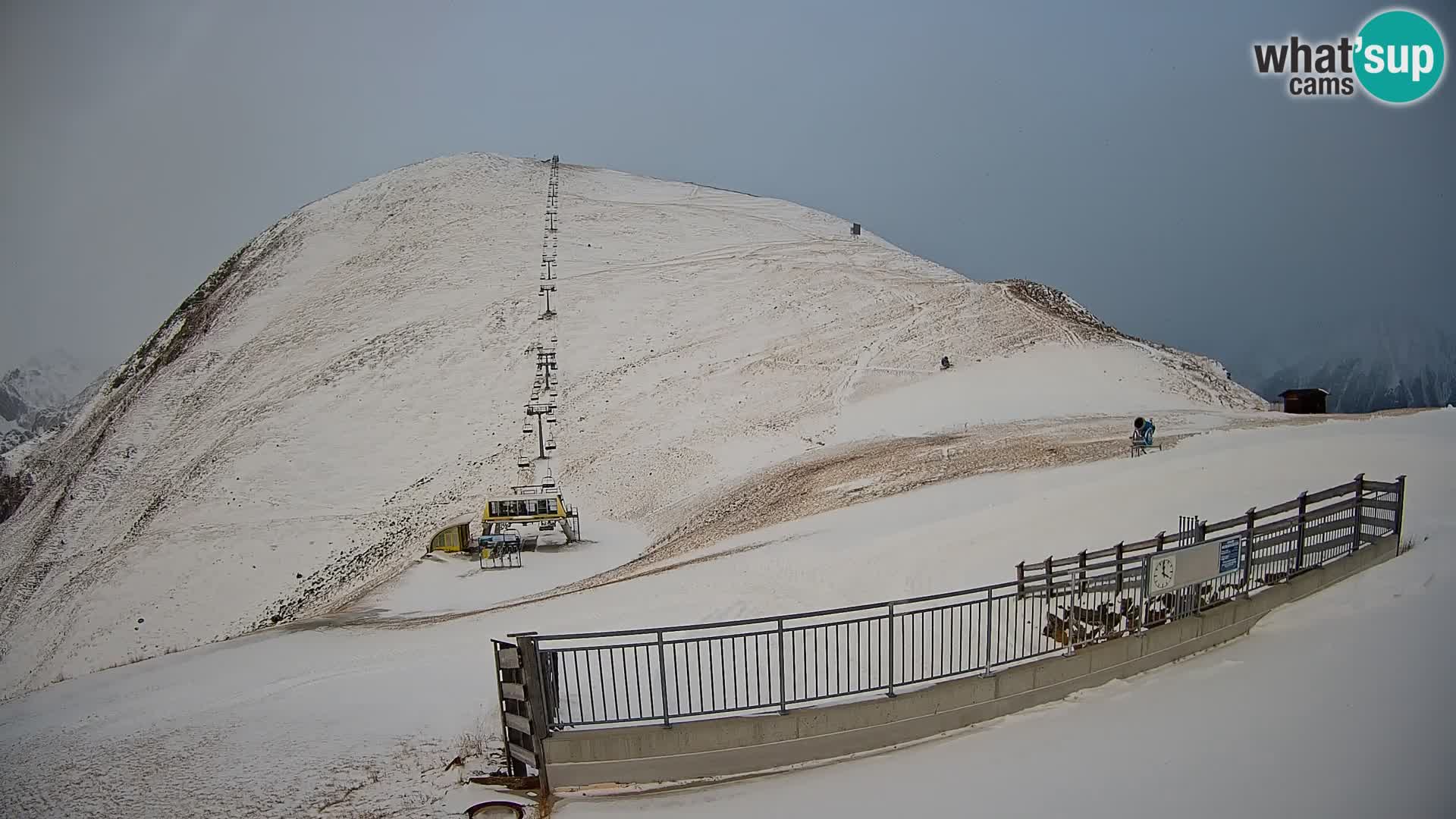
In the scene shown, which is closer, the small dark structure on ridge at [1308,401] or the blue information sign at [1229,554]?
the blue information sign at [1229,554]

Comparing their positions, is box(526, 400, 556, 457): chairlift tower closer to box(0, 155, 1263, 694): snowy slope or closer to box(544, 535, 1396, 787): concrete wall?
box(0, 155, 1263, 694): snowy slope

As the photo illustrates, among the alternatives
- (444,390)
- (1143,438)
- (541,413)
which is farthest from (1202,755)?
(444,390)

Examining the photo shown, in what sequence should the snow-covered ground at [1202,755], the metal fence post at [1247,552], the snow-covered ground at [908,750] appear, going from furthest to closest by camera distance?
the metal fence post at [1247,552], the snow-covered ground at [908,750], the snow-covered ground at [1202,755]

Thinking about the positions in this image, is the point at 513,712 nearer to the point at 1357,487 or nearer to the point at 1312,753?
the point at 1312,753

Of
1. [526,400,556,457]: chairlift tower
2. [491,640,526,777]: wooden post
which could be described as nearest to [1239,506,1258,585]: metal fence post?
[491,640,526,777]: wooden post

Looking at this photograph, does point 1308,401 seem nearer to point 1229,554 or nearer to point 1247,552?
point 1247,552

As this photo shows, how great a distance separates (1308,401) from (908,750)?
32864 millimetres

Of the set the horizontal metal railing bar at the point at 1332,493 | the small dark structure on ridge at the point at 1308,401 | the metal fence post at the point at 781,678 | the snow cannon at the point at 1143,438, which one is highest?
the horizontal metal railing bar at the point at 1332,493

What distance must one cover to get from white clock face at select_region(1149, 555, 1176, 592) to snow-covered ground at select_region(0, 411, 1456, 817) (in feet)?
3.45

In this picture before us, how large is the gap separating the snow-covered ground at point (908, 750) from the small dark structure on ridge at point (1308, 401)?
15844 mm

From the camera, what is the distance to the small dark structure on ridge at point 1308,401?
32.4 metres

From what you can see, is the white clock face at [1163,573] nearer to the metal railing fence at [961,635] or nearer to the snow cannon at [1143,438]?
the metal railing fence at [961,635]

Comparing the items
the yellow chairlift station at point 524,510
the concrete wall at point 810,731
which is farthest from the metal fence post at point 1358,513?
the yellow chairlift station at point 524,510

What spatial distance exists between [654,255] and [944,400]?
91.5 ft
